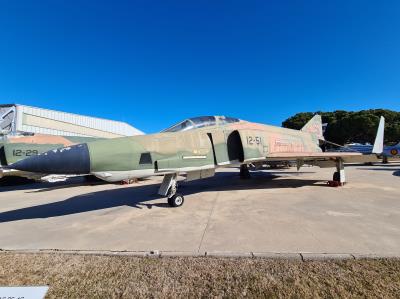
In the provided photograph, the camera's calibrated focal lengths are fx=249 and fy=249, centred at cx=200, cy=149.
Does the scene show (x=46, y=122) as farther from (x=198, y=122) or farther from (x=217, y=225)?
(x=217, y=225)

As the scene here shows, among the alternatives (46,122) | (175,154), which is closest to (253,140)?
(175,154)

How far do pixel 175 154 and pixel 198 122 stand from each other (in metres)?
1.52

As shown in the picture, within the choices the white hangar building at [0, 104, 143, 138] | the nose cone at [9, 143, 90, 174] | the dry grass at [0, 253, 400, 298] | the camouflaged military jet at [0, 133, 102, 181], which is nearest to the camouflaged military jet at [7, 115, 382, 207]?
the nose cone at [9, 143, 90, 174]

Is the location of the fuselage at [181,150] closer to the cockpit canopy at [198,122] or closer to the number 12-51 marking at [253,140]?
the number 12-51 marking at [253,140]

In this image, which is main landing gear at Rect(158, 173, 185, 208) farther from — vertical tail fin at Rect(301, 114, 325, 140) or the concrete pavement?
vertical tail fin at Rect(301, 114, 325, 140)

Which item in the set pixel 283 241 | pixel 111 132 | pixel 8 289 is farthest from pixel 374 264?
pixel 111 132

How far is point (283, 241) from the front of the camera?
12.9 feet

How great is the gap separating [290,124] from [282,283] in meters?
55.6

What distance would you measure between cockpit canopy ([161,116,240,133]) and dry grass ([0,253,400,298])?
412 cm

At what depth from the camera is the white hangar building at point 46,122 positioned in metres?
29.6

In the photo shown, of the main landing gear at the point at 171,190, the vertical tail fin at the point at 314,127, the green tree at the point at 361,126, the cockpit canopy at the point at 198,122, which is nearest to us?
the main landing gear at the point at 171,190

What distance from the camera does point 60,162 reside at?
4.61 metres

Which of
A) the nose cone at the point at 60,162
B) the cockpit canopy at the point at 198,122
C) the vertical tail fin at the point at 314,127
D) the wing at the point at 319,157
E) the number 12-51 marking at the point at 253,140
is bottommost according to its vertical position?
the wing at the point at 319,157

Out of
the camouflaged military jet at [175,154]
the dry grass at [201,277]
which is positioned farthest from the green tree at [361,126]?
the dry grass at [201,277]
